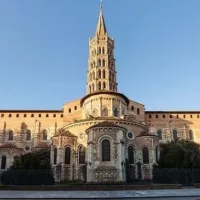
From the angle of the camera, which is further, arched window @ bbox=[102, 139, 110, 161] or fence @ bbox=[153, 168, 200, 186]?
arched window @ bbox=[102, 139, 110, 161]

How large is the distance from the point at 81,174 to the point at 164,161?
12.8m

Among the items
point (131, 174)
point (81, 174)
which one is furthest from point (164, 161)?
point (81, 174)

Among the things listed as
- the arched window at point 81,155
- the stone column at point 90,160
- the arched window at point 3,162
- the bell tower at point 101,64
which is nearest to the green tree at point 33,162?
the arched window at point 81,155

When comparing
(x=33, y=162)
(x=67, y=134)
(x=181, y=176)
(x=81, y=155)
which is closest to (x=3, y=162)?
(x=33, y=162)

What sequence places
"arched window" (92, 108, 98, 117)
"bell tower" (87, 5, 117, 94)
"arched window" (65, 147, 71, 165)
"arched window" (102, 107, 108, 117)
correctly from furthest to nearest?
"bell tower" (87, 5, 117, 94) < "arched window" (92, 108, 98, 117) < "arched window" (102, 107, 108, 117) < "arched window" (65, 147, 71, 165)

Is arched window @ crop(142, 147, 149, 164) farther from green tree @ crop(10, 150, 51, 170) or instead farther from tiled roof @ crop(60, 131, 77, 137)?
green tree @ crop(10, 150, 51, 170)

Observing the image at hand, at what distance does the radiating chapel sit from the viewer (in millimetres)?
35344

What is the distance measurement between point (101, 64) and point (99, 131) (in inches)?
1103

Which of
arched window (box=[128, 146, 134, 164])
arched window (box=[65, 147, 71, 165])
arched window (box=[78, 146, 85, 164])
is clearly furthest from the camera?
arched window (box=[128, 146, 134, 164])

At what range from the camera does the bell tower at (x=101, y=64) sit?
58.9 meters

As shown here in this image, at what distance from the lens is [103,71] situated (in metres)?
60.1

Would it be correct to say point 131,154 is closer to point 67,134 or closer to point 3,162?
point 67,134

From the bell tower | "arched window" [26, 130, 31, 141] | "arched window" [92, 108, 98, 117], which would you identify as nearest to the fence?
"arched window" [92, 108, 98, 117]

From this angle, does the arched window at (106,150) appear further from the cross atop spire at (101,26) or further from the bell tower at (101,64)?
the cross atop spire at (101,26)
